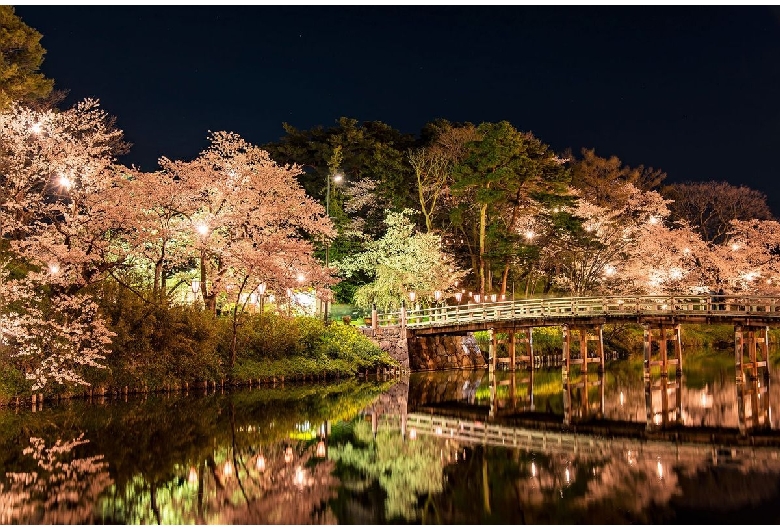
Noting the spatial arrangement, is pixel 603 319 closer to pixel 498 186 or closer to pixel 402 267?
pixel 402 267

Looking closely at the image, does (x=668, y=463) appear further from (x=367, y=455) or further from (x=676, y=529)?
(x=367, y=455)

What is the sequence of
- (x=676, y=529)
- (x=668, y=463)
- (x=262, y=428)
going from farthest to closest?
1. (x=262, y=428)
2. (x=668, y=463)
3. (x=676, y=529)

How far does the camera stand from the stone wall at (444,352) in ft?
135

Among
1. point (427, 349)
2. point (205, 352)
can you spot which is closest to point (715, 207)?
point (427, 349)

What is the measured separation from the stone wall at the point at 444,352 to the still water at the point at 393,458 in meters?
10.5

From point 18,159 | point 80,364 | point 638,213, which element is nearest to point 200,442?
point 80,364

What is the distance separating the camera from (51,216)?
28625 millimetres

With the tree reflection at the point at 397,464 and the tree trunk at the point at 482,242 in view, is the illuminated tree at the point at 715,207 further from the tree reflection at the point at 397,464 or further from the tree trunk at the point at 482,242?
the tree reflection at the point at 397,464

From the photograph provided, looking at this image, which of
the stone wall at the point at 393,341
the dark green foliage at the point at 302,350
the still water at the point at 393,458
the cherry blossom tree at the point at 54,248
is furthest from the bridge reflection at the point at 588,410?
the cherry blossom tree at the point at 54,248

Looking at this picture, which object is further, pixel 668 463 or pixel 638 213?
pixel 638 213

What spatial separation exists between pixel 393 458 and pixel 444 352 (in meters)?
24.0

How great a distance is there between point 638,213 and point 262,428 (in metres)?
41.7

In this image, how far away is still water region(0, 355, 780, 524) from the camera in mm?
13891

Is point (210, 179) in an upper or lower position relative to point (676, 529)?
upper
